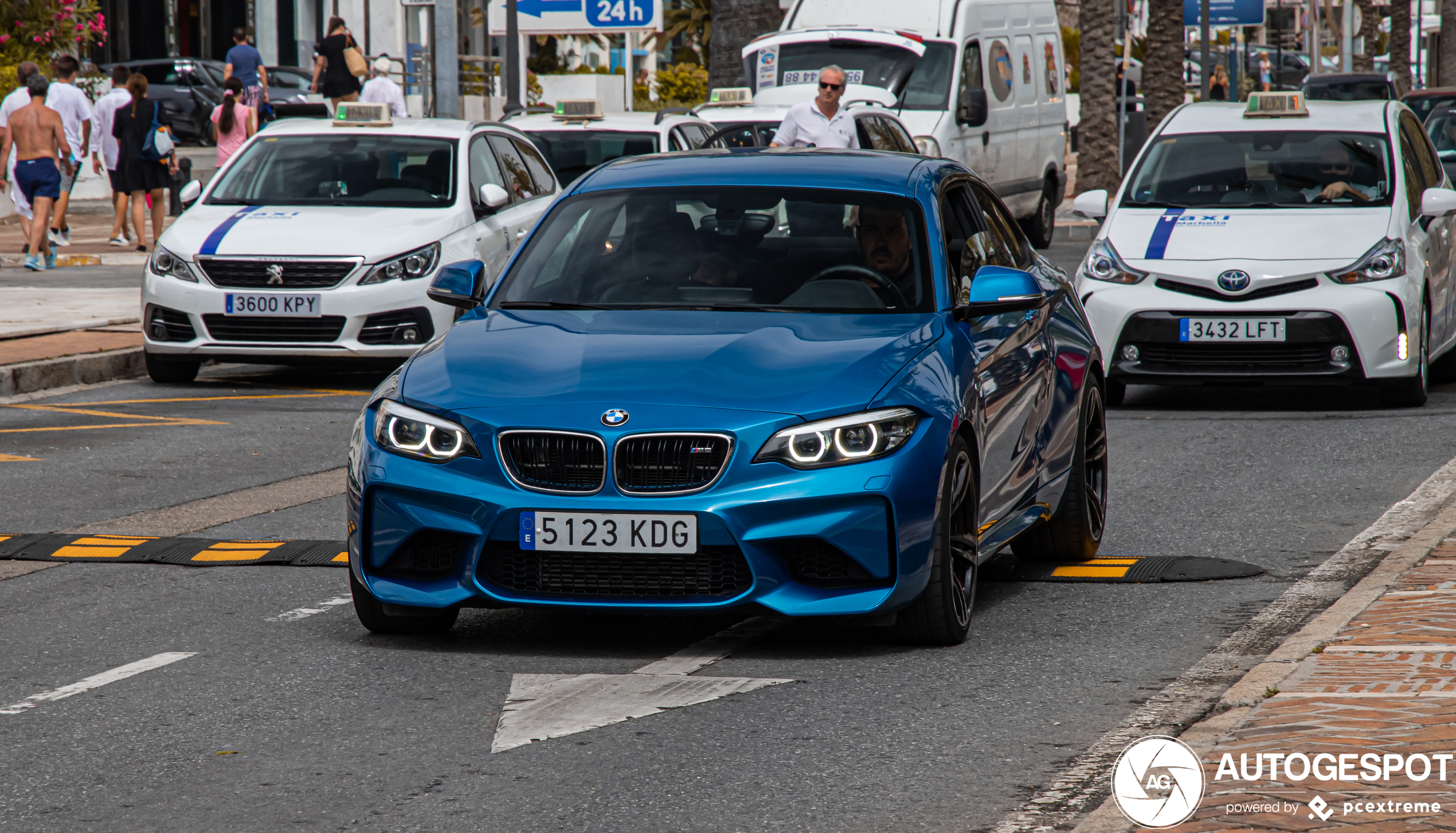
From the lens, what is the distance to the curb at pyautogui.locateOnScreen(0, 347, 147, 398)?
13.1 meters

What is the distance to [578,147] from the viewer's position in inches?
704

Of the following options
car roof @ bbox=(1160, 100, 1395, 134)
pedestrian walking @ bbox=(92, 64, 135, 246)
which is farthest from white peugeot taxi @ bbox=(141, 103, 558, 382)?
pedestrian walking @ bbox=(92, 64, 135, 246)

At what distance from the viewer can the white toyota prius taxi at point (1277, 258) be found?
38.2 ft

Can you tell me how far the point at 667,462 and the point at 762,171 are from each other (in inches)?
70.3

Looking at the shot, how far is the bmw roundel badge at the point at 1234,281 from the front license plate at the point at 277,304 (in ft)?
17.5

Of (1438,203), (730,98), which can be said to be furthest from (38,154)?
(1438,203)

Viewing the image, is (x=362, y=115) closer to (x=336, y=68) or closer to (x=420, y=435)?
(x=420, y=435)

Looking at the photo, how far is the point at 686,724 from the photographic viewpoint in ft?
17.5

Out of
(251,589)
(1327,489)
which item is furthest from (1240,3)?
(251,589)

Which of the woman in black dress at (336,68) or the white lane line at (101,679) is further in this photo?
the woman in black dress at (336,68)

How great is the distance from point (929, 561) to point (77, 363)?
9.12 m

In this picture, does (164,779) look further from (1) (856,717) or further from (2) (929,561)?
(2) (929,561)

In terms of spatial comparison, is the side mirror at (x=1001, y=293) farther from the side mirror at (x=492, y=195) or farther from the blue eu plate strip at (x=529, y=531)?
the side mirror at (x=492, y=195)

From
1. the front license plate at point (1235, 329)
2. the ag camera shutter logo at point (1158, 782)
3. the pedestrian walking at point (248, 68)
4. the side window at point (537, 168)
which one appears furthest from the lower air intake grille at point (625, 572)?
the pedestrian walking at point (248, 68)
